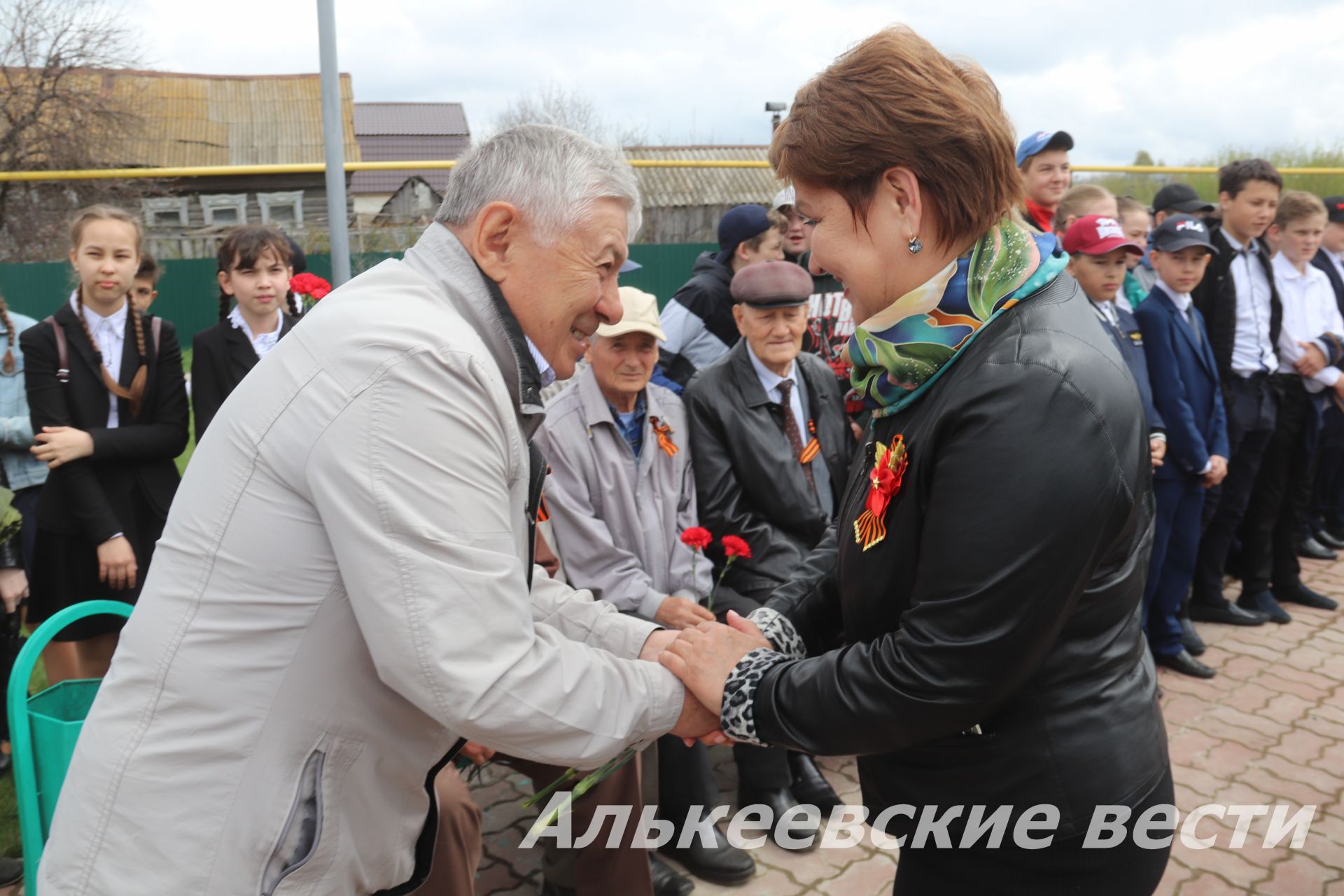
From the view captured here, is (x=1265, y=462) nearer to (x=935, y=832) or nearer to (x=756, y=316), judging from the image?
(x=756, y=316)

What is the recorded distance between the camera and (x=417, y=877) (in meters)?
1.98

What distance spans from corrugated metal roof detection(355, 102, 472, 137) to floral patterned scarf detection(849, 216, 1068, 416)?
109 ft

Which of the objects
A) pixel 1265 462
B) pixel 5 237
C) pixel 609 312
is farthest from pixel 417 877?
pixel 5 237

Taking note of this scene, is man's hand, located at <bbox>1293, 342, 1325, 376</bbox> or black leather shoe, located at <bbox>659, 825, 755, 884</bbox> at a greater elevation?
man's hand, located at <bbox>1293, 342, 1325, 376</bbox>

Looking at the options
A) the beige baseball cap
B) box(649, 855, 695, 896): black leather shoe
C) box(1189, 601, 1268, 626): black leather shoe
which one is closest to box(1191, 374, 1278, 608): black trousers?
box(1189, 601, 1268, 626): black leather shoe

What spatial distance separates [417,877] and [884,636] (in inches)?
41.0

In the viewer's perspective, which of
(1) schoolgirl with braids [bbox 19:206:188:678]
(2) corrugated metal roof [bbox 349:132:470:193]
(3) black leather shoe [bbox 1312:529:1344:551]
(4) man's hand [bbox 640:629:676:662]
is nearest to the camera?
(4) man's hand [bbox 640:629:676:662]

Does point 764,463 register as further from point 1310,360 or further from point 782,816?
point 1310,360

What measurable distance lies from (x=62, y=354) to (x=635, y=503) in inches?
93.2

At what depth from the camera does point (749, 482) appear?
4.22 m

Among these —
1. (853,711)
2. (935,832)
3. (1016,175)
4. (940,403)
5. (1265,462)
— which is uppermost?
(1016,175)

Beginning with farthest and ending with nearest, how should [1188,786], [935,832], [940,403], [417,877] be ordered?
1. [1188,786]
2. [417,877]
3. [935,832]
4. [940,403]

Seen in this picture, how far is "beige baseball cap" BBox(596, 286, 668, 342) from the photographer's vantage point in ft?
12.7

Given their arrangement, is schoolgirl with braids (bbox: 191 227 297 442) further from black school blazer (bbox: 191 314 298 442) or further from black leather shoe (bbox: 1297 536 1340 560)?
black leather shoe (bbox: 1297 536 1340 560)
